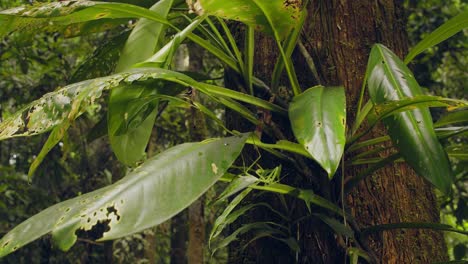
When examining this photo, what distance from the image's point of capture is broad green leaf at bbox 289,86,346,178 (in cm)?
67

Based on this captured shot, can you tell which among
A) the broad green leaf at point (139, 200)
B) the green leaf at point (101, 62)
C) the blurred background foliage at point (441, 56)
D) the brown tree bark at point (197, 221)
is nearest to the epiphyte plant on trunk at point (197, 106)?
the broad green leaf at point (139, 200)

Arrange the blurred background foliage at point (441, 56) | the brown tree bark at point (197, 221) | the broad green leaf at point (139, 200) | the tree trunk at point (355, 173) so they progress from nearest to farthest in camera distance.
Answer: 1. the broad green leaf at point (139, 200)
2. the tree trunk at point (355, 173)
3. the brown tree bark at point (197, 221)
4. the blurred background foliage at point (441, 56)

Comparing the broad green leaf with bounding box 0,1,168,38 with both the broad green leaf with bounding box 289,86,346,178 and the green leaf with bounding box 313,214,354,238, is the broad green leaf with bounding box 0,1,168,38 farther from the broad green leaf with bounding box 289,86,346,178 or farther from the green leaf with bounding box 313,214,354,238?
the green leaf with bounding box 313,214,354,238

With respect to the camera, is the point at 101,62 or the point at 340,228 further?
the point at 101,62

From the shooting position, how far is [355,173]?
93 centimetres

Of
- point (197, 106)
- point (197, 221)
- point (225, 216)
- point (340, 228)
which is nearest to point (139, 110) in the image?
point (197, 106)

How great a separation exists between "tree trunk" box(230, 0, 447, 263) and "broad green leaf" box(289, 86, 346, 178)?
0.53ft

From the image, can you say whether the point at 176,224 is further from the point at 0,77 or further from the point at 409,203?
the point at 409,203

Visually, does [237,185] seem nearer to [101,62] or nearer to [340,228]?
[340,228]

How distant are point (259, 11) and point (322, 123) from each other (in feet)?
0.57

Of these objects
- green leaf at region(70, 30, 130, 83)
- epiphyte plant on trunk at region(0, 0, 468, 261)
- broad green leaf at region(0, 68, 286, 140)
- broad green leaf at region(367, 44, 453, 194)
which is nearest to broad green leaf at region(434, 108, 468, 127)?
epiphyte plant on trunk at region(0, 0, 468, 261)

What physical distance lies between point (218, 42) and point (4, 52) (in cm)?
220

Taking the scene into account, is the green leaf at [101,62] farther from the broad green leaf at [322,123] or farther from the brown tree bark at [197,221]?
the brown tree bark at [197,221]

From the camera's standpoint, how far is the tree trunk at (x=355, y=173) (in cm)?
91
